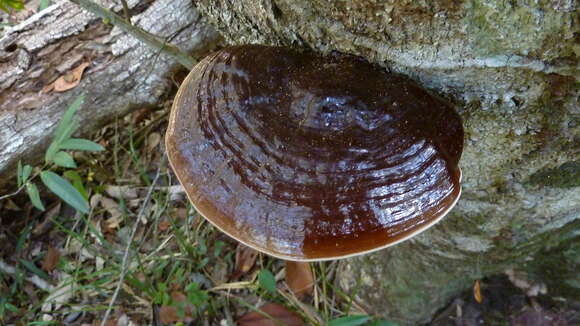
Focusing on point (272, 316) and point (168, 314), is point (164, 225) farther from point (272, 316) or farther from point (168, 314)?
point (272, 316)

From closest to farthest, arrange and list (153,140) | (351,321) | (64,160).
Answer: (64,160)
(351,321)
(153,140)

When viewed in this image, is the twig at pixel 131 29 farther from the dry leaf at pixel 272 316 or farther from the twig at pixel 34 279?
the twig at pixel 34 279

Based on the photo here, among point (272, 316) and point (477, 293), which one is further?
point (272, 316)

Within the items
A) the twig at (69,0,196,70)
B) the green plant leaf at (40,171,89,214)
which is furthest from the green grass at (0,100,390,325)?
the twig at (69,0,196,70)

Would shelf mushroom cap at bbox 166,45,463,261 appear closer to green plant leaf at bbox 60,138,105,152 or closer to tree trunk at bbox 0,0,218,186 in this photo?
green plant leaf at bbox 60,138,105,152

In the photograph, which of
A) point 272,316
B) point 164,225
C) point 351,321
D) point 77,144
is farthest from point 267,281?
point 77,144
